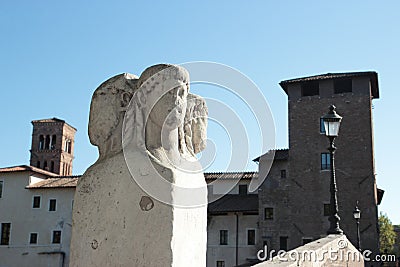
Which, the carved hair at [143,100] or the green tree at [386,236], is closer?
the carved hair at [143,100]

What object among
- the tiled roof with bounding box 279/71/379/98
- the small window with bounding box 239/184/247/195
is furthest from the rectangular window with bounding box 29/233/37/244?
the tiled roof with bounding box 279/71/379/98

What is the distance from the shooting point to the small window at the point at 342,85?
4050 centimetres

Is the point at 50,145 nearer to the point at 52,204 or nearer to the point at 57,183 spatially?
the point at 57,183

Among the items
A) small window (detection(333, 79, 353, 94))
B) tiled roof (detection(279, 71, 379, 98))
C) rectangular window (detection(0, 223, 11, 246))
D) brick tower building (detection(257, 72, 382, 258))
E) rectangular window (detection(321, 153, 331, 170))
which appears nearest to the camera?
brick tower building (detection(257, 72, 382, 258))

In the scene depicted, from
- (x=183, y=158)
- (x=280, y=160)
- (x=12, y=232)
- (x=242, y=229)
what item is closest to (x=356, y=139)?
(x=280, y=160)

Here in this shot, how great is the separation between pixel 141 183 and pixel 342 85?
132ft

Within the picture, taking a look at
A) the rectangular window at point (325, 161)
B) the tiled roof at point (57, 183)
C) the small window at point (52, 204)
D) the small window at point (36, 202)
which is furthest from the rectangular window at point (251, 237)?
the small window at point (36, 202)

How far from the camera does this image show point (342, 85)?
40.9 metres

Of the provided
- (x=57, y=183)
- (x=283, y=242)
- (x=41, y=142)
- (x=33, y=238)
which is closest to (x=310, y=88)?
(x=283, y=242)

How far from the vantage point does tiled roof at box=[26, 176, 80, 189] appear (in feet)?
141

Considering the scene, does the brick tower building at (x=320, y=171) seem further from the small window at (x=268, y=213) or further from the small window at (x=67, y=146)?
the small window at (x=67, y=146)

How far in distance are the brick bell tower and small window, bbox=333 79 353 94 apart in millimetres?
43598

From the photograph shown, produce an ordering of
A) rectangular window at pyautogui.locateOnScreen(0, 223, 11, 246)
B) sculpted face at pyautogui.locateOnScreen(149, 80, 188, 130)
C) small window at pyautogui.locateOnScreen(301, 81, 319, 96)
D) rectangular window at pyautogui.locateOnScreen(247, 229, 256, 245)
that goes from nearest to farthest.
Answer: sculpted face at pyautogui.locateOnScreen(149, 80, 188, 130), rectangular window at pyautogui.locateOnScreen(247, 229, 256, 245), small window at pyautogui.locateOnScreen(301, 81, 319, 96), rectangular window at pyautogui.locateOnScreen(0, 223, 11, 246)

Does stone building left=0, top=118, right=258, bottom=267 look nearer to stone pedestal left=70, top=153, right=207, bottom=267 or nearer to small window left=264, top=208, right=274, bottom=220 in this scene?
small window left=264, top=208, right=274, bottom=220
